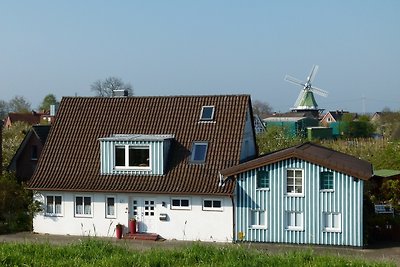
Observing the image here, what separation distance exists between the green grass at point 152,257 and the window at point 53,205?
29.1 ft

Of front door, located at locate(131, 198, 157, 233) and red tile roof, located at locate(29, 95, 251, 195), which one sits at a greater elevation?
red tile roof, located at locate(29, 95, 251, 195)

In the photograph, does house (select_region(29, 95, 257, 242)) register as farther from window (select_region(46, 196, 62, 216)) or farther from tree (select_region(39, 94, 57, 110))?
tree (select_region(39, 94, 57, 110))

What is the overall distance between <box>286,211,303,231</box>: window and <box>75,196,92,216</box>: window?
9.45 m

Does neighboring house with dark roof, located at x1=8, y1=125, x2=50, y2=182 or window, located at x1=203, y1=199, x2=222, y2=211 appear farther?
neighboring house with dark roof, located at x1=8, y1=125, x2=50, y2=182

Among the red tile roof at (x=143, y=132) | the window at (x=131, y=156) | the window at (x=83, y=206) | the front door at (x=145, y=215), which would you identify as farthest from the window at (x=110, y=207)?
the window at (x=131, y=156)

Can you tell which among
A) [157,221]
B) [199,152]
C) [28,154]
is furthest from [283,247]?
[28,154]

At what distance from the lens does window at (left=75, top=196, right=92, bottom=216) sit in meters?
30.6

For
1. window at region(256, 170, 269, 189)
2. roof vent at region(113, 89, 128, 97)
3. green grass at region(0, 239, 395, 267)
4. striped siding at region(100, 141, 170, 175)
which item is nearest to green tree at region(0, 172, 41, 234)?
striped siding at region(100, 141, 170, 175)

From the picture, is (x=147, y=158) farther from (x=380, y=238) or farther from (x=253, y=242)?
(x=380, y=238)

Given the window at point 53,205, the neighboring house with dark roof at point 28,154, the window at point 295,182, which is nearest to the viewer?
the window at point 295,182

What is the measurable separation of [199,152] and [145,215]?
393 centimetres

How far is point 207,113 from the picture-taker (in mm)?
31969

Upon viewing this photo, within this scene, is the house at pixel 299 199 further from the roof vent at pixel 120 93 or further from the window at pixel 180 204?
the roof vent at pixel 120 93

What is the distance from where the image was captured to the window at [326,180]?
27.6 meters
